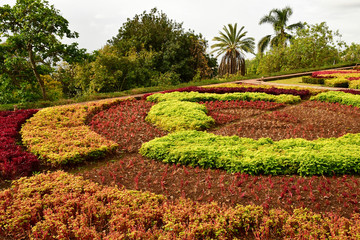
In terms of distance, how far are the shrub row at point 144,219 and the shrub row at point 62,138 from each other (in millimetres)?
1498

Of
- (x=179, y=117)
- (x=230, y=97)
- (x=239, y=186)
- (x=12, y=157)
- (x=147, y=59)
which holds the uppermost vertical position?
(x=147, y=59)

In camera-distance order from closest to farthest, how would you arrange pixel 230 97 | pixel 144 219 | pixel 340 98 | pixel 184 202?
pixel 144 219 < pixel 184 202 < pixel 340 98 < pixel 230 97

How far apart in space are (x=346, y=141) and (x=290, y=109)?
3.66 m

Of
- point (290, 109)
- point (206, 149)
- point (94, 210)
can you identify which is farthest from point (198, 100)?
point (94, 210)

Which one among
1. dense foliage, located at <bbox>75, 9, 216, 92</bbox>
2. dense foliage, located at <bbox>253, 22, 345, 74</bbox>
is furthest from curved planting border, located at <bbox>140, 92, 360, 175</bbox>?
dense foliage, located at <bbox>253, 22, 345, 74</bbox>

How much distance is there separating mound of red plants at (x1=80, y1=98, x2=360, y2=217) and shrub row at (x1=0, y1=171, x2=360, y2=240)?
0.32m

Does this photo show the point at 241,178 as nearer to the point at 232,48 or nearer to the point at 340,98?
the point at 340,98

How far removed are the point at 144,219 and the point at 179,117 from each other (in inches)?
172

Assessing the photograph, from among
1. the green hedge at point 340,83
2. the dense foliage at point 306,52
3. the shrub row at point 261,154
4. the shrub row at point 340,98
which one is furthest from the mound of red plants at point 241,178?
the dense foliage at point 306,52

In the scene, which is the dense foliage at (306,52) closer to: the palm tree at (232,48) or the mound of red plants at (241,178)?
the palm tree at (232,48)

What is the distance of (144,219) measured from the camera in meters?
3.38

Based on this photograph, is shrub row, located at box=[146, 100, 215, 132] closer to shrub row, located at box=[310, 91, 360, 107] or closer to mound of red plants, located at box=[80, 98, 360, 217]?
mound of red plants, located at box=[80, 98, 360, 217]

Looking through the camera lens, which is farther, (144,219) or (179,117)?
(179,117)

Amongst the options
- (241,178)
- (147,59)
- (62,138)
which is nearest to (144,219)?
(241,178)
